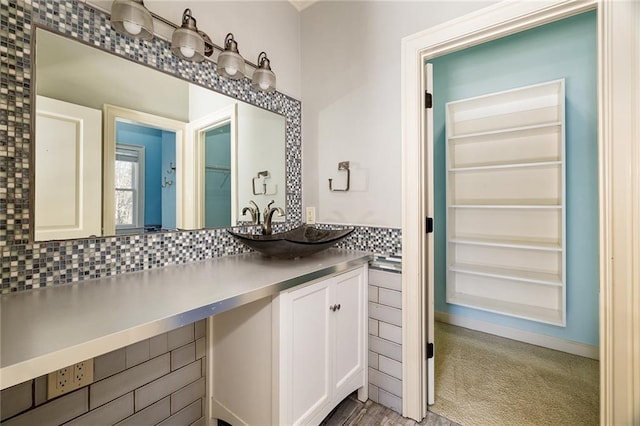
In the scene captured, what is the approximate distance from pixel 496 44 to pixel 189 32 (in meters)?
2.57

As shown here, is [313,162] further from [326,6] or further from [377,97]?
[326,6]

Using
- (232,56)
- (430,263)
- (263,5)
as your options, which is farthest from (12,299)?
(263,5)

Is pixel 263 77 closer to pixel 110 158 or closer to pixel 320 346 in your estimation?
pixel 110 158

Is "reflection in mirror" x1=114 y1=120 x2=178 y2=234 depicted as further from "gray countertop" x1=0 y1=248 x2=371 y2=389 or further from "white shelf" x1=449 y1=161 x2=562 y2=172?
"white shelf" x1=449 y1=161 x2=562 y2=172

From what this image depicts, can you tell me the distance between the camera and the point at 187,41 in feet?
4.00

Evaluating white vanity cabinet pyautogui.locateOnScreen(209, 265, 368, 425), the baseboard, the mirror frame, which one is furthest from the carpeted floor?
the mirror frame

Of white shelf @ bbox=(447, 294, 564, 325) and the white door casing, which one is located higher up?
the white door casing

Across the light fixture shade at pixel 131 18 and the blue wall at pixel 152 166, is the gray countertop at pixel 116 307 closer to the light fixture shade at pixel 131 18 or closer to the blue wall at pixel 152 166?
the blue wall at pixel 152 166

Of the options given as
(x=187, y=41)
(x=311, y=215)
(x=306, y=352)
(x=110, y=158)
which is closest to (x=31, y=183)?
(x=110, y=158)

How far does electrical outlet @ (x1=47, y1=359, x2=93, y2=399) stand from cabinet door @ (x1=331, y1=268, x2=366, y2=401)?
981mm

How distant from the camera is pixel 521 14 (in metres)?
1.23

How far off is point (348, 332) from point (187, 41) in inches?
62.9

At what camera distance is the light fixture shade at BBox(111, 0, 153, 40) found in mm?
1037

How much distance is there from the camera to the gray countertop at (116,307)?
562 mm
